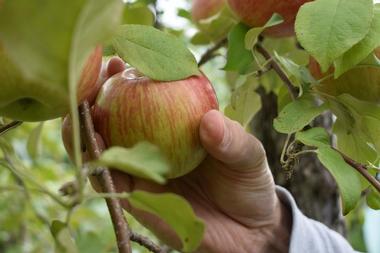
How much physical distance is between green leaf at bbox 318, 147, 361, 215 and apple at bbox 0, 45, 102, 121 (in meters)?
0.27

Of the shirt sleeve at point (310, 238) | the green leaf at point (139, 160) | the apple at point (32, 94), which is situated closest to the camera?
the green leaf at point (139, 160)

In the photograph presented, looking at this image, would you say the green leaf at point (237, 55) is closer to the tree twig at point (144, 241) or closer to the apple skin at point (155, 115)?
the apple skin at point (155, 115)

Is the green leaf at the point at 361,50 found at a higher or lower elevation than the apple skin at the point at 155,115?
higher

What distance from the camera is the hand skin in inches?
31.3

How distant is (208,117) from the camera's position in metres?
0.73

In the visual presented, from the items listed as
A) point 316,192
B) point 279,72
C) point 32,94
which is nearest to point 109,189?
point 32,94

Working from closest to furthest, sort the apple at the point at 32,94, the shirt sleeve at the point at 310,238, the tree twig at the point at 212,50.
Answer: the apple at the point at 32,94, the shirt sleeve at the point at 310,238, the tree twig at the point at 212,50

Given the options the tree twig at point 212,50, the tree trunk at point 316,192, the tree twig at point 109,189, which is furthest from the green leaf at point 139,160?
the tree trunk at point 316,192

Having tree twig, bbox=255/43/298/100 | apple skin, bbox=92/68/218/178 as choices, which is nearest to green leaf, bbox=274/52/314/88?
tree twig, bbox=255/43/298/100

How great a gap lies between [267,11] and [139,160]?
1.64 ft

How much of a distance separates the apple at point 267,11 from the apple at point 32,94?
0.31m

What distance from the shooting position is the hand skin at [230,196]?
2.61 feet

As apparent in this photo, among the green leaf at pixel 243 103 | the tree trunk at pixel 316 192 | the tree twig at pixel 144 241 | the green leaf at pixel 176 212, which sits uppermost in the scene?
the green leaf at pixel 176 212

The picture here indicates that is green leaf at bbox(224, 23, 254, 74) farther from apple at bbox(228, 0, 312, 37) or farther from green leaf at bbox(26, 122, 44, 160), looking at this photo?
green leaf at bbox(26, 122, 44, 160)
